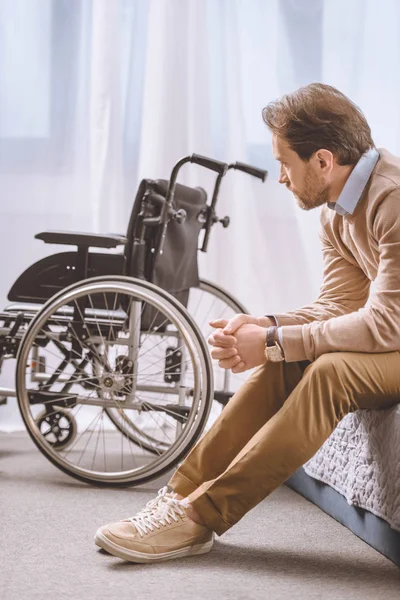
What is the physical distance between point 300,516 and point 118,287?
0.65 metres

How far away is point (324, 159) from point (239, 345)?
0.37 metres

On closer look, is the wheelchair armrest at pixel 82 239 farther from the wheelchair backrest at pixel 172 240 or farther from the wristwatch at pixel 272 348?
the wristwatch at pixel 272 348

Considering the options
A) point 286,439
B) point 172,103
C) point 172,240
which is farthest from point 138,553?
point 172,103

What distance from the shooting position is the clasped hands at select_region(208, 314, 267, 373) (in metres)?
1.50

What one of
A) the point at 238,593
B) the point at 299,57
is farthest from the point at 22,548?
the point at 299,57

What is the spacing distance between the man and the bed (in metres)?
0.07

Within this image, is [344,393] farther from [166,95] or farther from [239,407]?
[166,95]

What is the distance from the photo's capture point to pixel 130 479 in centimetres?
193

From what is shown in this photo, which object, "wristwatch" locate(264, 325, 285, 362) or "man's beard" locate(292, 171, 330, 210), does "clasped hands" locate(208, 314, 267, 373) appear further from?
"man's beard" locate(292, 171, 330, 210)

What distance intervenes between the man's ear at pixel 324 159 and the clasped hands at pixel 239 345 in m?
0.31

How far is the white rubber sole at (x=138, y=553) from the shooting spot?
143 centimetres

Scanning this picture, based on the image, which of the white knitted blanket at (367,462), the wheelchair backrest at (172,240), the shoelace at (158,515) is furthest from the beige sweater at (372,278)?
the wheelchair backrest at (172,240)

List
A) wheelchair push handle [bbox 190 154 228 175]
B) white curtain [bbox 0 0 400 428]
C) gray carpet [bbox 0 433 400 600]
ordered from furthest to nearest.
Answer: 1. white curtain [bbox 0 0 400 428]
2. wheelchair push handle [bbox 190 154 228 175]
3. gray carpet [bbox 0 433 400 600]

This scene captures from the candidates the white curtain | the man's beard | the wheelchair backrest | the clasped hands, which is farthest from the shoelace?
the white curtain
